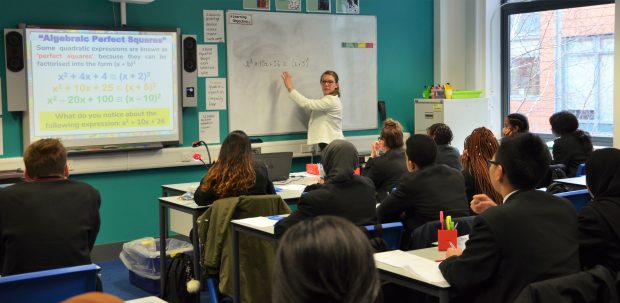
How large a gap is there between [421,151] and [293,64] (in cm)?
339

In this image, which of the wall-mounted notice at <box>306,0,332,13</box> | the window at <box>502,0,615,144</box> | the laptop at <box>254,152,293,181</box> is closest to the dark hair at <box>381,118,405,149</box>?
the laptop at <box>254,152,293,181</box>

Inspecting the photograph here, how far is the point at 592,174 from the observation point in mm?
3189

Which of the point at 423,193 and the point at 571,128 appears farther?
the point at 571,128

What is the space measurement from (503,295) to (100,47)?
172 inches

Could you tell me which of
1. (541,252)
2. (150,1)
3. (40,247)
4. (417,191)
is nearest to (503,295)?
(541,252)

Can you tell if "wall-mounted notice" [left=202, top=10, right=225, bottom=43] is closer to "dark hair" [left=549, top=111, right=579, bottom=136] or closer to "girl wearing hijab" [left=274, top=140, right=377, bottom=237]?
"dark hair" [left=549, top=111, right=579, bottom=136]

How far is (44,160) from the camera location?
3438mm

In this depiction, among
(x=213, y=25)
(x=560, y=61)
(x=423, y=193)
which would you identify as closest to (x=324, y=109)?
(x=213, y=25)

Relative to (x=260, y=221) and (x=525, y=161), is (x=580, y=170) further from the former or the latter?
(x=525, y=161)

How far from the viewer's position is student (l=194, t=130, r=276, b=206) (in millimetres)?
4441

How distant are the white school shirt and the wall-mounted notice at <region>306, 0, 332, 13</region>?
0.87 meters

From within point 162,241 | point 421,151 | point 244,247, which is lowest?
point 162,241

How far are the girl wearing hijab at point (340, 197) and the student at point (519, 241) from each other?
105 cm

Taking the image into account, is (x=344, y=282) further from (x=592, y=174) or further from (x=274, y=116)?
(x=274, y=116)
